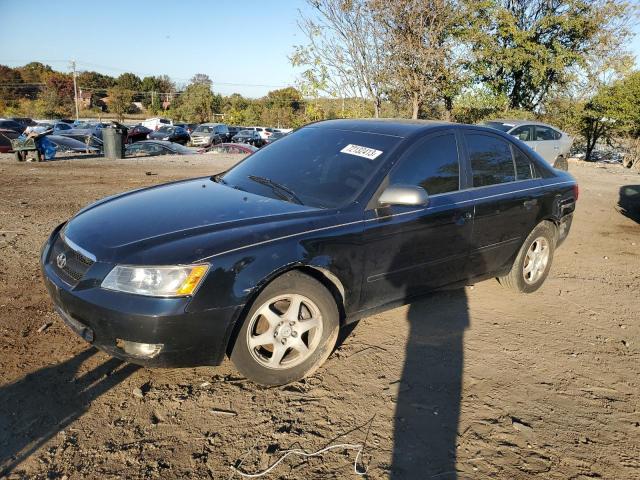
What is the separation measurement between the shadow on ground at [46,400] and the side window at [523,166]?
11.9 feet

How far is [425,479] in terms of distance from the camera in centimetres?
231

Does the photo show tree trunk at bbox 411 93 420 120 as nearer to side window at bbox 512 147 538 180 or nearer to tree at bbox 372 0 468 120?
tree at bbox 372 0 468 120

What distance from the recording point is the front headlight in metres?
2.59

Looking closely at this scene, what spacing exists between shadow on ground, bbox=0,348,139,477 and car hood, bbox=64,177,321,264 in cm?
78

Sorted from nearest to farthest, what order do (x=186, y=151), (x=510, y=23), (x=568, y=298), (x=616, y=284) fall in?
(x=568, y=298) < (x=616, y=284) < (x=186, y=151) < (x=510, y=23)

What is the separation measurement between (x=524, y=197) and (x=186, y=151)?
17509mm

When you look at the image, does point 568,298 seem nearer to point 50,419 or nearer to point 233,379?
point 233,379

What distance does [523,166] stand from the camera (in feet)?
15.2

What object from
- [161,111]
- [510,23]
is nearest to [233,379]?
[510,23]

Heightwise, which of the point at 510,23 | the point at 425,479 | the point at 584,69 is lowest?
the point at 425,479

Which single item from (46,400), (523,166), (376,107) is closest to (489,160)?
(523,166)

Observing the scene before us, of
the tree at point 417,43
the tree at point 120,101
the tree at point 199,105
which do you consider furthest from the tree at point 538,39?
the tree at point 120,101

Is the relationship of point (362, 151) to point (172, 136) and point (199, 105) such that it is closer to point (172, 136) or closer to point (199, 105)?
point (172, 136)

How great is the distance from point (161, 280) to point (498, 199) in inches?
113
